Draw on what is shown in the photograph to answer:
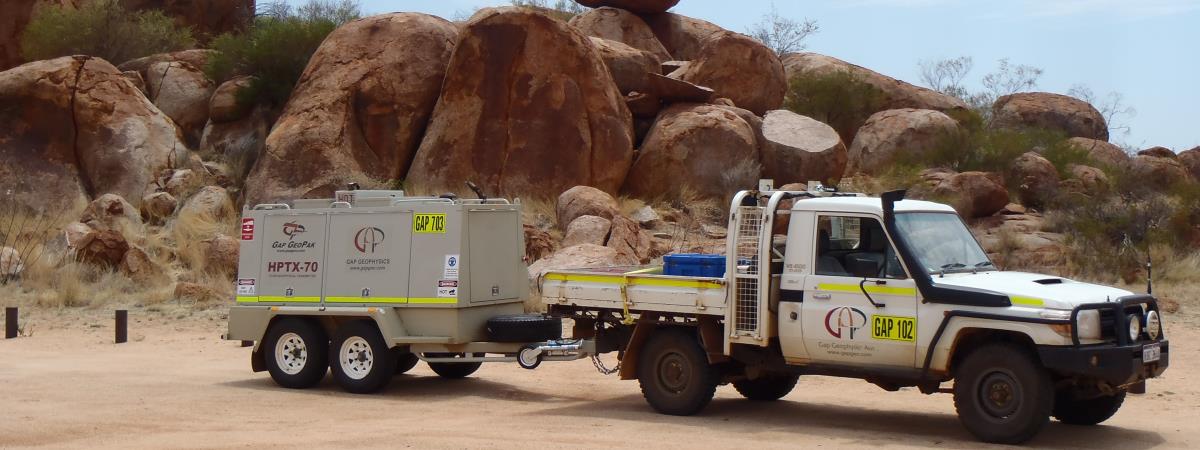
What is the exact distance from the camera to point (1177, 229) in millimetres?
28672

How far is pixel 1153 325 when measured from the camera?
10781 millimetres

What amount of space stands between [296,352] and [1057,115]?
38.2 meters

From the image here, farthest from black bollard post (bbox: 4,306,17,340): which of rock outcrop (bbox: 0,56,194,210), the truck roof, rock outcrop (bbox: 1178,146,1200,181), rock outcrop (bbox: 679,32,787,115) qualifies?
rock outcrop (bbox: 1178,146,1200,181)

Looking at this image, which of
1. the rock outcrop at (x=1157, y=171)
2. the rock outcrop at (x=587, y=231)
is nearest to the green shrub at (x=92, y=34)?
the rock outcrop at (x=587, y=231)

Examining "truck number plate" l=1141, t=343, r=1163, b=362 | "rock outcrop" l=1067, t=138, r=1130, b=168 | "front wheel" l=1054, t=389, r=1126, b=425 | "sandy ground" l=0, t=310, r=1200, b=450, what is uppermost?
"rock outcrop" l=1067, t=138, r=1130, b=168

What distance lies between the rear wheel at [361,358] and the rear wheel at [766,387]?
3.80 m

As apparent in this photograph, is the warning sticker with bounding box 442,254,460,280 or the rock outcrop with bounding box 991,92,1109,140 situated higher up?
the rock outcrop with bounding box 991,92,1109,140

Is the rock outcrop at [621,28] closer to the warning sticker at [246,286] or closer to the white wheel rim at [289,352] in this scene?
the warning sticker at [246,286]

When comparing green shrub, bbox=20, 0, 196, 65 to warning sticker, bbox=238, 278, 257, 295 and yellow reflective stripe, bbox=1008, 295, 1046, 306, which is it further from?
yellow reflective stripe, bbox=1008, 295, 1046, 306

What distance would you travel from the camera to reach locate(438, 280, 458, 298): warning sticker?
44.9 ft

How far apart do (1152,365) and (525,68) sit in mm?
20256

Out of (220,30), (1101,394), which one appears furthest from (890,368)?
(220,30)

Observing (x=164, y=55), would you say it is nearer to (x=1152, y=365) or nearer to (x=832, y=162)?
(x=832, y=162)

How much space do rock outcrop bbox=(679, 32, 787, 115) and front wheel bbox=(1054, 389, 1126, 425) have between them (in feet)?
74.4
